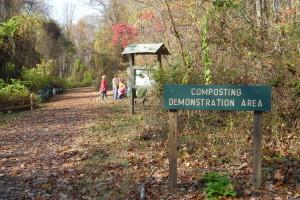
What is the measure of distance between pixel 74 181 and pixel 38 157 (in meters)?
2.65

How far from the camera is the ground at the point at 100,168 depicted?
722cm

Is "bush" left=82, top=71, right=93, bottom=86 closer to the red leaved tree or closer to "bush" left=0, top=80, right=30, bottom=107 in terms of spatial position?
the red leaved tree

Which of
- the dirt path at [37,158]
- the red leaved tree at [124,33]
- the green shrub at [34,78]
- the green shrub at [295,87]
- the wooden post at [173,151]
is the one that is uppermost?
the red leaved tree at [124,33]

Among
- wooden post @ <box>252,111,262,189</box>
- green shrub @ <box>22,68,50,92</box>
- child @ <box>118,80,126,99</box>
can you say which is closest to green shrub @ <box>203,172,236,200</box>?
wooden post @ <box>252,111,262,189</box>

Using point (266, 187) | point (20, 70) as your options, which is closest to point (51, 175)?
point (266, 187)

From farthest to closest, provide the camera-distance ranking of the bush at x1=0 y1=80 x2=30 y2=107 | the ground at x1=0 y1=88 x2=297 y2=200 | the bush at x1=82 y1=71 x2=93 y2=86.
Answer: the bush at x1=82 y1=71 x2=93 y2=86 < the bush at x1=0 y1=80 x2=30 y2=107 < the ground at x1=0 y1=88 x2=297 y2=200

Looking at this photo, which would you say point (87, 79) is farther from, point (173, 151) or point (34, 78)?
point (173, 151)

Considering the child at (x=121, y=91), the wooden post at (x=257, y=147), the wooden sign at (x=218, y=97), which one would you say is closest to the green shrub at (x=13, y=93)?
the child at (x=121, y=91)

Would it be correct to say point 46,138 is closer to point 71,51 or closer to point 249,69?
point 249,69

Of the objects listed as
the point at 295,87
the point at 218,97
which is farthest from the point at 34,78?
the point at 218,97

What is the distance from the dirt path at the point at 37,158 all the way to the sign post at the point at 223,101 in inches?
87.5

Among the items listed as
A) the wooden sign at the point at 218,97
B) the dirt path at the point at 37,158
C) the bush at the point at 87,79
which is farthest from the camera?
the bush at the point at 87,79

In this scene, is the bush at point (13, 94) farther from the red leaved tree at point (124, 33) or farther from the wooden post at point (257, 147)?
the wooden post at point (257, 147)

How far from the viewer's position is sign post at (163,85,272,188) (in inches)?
273
